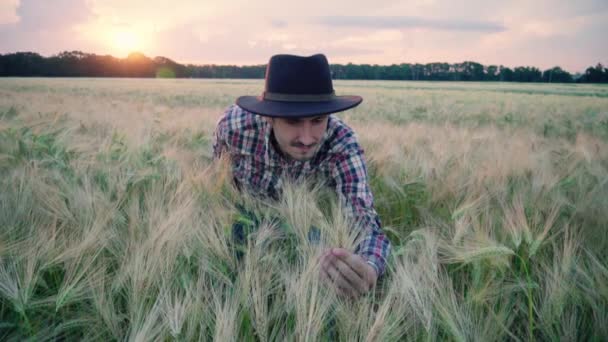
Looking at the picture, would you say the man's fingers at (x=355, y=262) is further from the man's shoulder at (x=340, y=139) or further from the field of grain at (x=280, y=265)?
the man's shoulder at (x=340, y=139)

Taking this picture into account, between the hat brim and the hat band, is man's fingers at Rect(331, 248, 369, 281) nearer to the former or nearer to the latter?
the hat brim

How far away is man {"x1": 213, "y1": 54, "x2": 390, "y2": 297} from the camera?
102 centimetres

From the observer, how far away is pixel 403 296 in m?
0.90

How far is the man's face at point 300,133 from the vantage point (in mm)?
1464

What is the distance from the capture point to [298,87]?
62.5 inches

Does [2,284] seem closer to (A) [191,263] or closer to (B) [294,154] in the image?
(A) [191,263]

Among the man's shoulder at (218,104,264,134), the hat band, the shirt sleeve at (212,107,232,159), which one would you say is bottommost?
the shirt sleeve at (212,107,232,159)

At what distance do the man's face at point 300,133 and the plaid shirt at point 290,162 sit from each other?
0.23m

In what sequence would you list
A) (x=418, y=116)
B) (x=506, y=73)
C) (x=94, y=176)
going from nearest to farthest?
(x=94, y=176), (x=418, y=116), (x=506, y=73)

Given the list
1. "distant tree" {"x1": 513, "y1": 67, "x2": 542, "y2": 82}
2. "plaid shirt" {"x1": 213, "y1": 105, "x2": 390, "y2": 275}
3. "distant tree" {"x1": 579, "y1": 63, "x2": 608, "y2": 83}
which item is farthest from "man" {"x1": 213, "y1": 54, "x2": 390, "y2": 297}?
"distant tree" {"x1": 513, "y1": 67, "x2": 542, "y2": 82}

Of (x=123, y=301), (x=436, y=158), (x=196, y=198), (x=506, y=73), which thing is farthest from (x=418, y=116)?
(x=506, y=73)

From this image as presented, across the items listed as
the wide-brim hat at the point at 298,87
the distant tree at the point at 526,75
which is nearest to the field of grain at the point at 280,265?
the wide-brim hat at the point at 298,87

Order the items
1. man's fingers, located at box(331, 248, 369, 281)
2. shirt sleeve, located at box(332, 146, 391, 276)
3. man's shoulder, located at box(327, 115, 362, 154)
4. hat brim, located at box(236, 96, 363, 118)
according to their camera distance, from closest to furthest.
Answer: man's fingers, located at box(331, 248, 369, 281), shirt sleeve, located at box(332, 146, 391, 276), hat brim, located at box(236, 96, 363, 118), man's shoulder, located at box(327, 115, 362, 154)

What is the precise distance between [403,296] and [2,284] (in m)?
1.01
